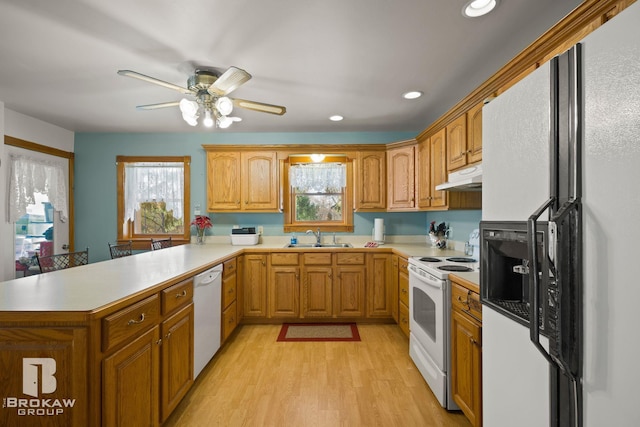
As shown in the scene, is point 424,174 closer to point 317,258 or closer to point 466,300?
point 317,258

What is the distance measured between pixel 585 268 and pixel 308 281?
306 cm

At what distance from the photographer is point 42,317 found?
1229 millimetres

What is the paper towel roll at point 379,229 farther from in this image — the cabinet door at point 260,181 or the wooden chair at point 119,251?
the wooden chair at point 119,251

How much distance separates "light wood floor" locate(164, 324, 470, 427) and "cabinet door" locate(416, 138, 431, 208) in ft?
4.83

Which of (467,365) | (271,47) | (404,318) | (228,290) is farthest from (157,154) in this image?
(467,365)

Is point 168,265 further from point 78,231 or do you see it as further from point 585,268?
point 78,231

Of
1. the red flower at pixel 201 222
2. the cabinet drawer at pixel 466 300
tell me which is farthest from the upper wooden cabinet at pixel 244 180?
the cabinet drawer at pixel 466 300

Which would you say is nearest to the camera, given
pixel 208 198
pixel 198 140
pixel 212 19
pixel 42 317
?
pixel 42 317

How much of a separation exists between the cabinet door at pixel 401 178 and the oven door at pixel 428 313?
119 centimetres

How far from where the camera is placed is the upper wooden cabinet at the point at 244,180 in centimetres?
401

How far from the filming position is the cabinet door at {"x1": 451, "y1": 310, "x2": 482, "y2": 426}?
1681 mm

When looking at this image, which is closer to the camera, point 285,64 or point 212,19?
point 212,19

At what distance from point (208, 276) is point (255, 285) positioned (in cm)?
122

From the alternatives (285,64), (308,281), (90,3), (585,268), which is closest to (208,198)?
(308,281)
